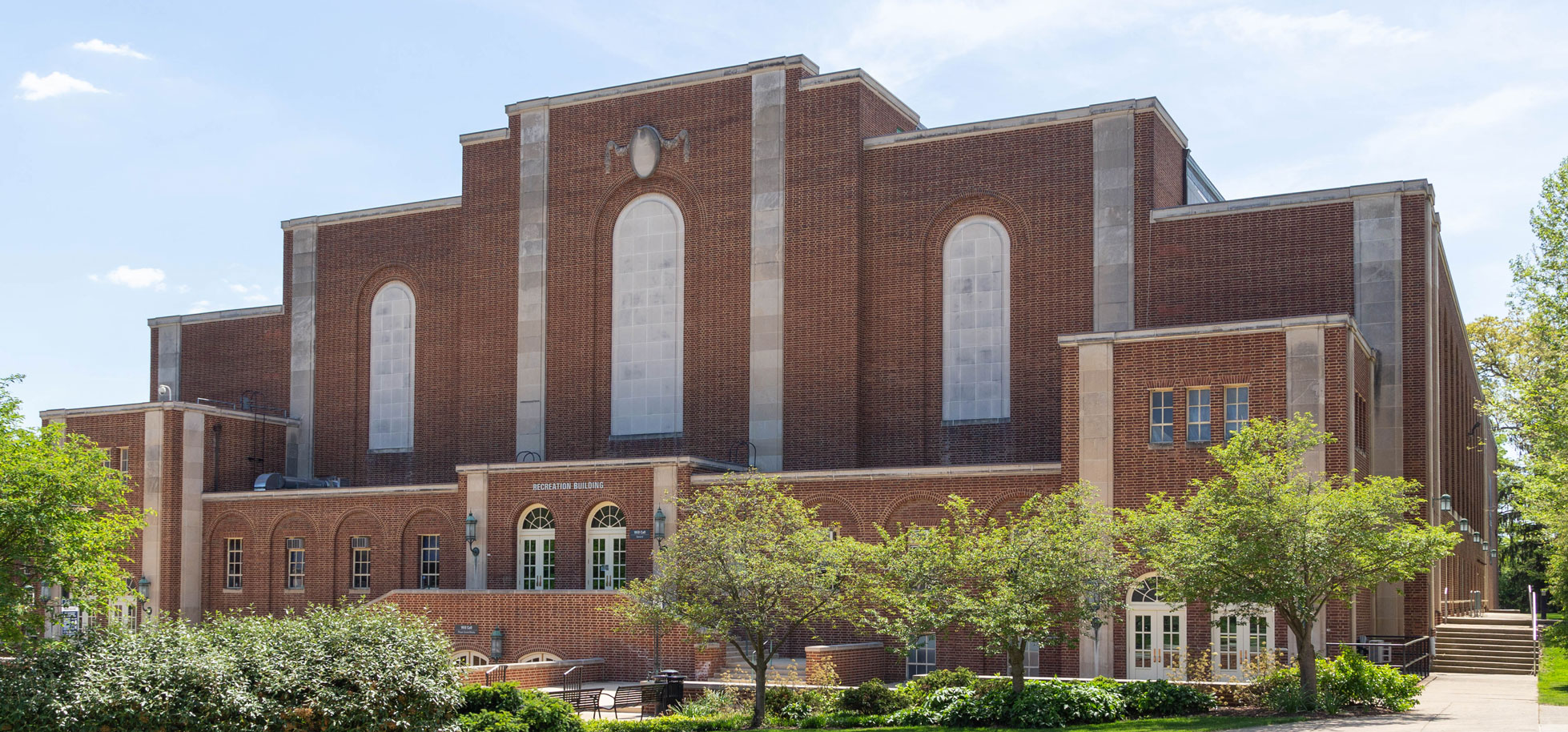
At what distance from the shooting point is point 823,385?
41.9 metres

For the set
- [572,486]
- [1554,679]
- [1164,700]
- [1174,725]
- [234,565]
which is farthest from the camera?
[234,565]

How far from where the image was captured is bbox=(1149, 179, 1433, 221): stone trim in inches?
1406

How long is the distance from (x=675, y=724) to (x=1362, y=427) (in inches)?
685

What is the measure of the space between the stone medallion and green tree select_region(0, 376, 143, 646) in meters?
20.5

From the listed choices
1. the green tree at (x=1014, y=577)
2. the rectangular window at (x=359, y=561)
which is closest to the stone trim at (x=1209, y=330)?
the green tree at (x=1014, y=577)

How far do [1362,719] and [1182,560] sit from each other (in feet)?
12.4

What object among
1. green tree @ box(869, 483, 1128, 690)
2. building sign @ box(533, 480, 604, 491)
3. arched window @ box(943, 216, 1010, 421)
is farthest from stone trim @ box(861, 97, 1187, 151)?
green tree @ box(869, 483, 1128, 690)

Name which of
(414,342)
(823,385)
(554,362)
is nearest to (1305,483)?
(823,385)

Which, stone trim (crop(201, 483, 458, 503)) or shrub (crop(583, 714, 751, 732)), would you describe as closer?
shrub (crop(583, 714, 751, 732))

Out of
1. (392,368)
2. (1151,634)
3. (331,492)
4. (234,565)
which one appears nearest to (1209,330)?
(1151,634)

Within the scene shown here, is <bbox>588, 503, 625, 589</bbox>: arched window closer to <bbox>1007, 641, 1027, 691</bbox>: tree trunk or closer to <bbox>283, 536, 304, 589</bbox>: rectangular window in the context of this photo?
<bbox>283, 536, 304, 589</bbox>: rectangular window

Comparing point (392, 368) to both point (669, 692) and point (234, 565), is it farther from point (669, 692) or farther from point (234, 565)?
point (669, 692)

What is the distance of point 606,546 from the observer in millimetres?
39625

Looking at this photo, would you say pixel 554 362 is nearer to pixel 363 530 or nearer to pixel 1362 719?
pixel 363 530
